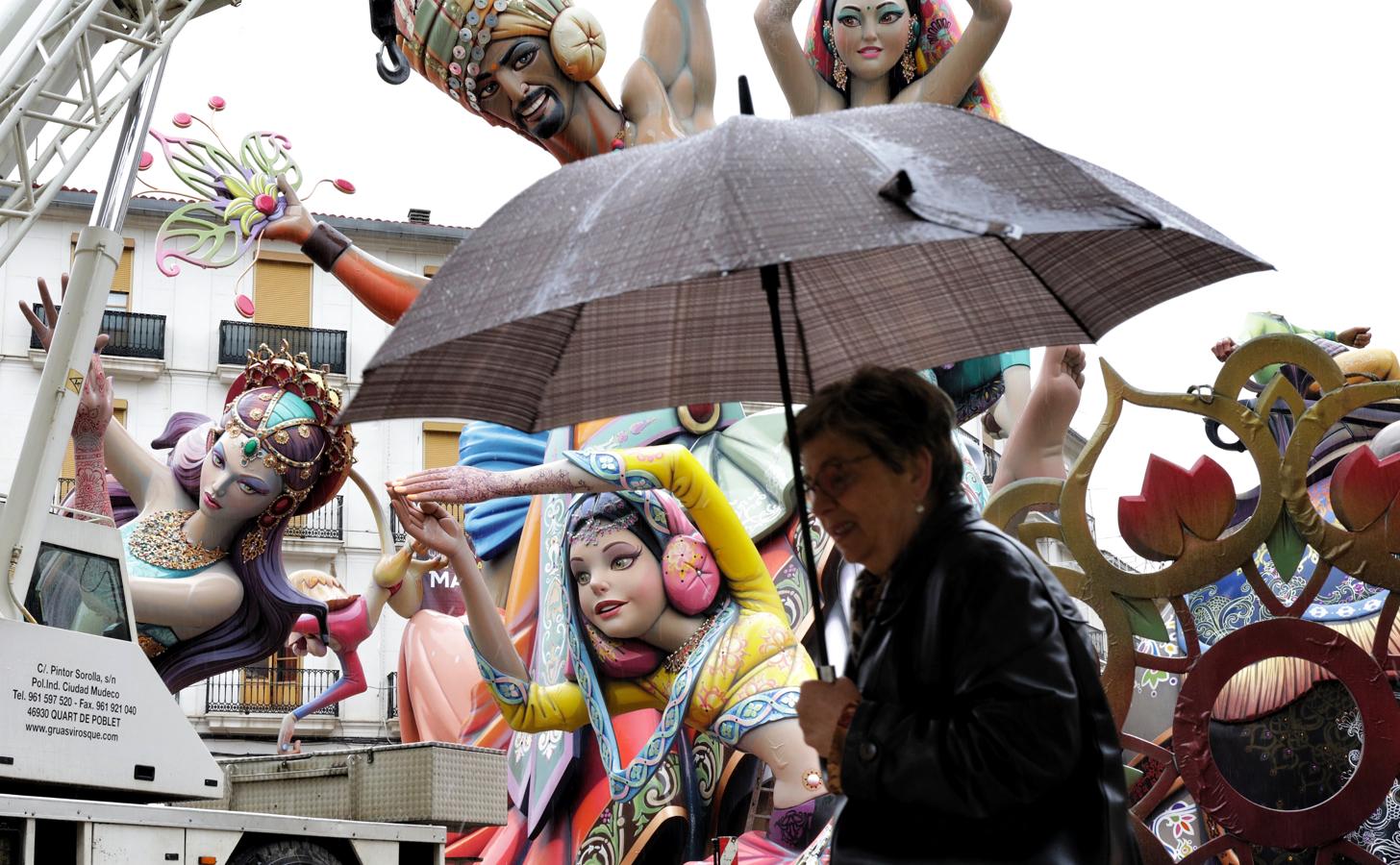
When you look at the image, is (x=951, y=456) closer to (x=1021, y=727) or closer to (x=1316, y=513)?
(x=1021, y=727)

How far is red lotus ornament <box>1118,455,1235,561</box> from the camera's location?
277 inches

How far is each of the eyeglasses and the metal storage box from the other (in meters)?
6.32

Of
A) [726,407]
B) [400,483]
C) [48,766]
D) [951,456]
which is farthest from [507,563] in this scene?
[951,456]

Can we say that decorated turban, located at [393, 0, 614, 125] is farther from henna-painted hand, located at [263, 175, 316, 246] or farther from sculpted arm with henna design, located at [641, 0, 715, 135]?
henna-painted hand, located at [263, 175, 316, 246]

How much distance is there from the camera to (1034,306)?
366 centimetres

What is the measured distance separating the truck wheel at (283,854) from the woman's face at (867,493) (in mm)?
5678

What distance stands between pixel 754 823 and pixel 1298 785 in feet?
8.80

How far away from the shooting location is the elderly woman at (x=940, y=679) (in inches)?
96.9

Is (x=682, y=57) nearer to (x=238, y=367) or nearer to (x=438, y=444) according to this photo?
(x=238, y=367)

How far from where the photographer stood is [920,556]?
2.67 m

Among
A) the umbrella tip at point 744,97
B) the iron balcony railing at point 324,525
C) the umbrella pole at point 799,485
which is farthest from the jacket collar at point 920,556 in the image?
the iron balcony railing at point 324,525

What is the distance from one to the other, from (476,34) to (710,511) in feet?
10.7

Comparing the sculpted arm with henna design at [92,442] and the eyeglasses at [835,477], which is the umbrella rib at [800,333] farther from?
the sculpted arm with henna design at [92,442]

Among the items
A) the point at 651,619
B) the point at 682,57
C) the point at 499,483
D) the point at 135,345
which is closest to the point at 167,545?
the point at 499,483
